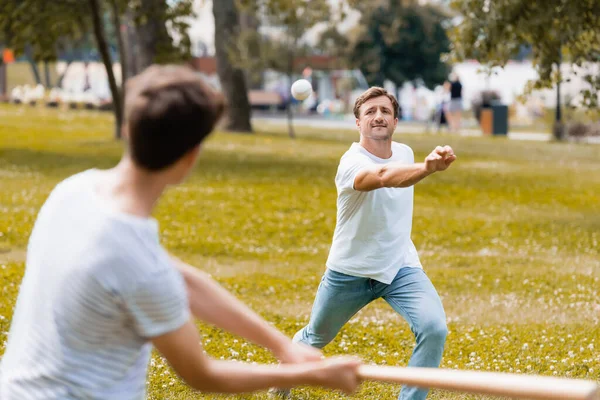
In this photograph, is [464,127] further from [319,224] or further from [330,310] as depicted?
[330,310]

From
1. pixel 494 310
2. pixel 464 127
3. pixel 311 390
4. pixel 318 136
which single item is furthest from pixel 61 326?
pixel 464 127

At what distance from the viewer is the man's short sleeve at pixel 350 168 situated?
18.6 feet

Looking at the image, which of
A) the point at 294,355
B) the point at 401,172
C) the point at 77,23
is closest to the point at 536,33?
the point at 401,172

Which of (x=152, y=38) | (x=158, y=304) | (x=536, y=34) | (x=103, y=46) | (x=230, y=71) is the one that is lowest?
(x=158, y=304)

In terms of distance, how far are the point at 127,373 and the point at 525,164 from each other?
22443 mm

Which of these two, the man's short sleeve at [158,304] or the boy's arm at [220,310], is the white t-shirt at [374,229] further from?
the man's short sleeve at [158,304]

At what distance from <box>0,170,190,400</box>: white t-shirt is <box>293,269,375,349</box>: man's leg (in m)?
3.16

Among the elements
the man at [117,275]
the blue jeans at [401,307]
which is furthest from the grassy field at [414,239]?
the man at [117,275]

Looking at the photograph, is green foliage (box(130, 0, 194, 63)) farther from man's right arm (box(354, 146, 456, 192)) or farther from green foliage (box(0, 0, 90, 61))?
man's right arm (box(354, 146, 456, 192))

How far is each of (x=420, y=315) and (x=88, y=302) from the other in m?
3.14

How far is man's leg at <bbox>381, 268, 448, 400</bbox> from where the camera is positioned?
5.52 metres

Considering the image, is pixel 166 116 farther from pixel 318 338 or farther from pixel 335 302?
pixel 318 338

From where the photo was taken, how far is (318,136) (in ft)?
111

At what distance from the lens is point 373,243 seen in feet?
19.4
